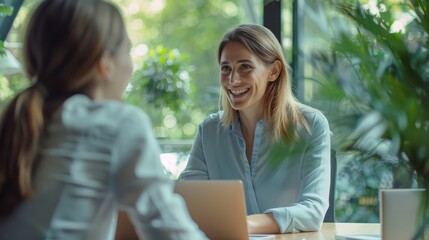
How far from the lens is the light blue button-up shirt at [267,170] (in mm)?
3111

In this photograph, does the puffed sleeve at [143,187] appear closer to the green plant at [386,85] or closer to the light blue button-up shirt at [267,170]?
the green plant at [386,85]

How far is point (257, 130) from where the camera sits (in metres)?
3.40

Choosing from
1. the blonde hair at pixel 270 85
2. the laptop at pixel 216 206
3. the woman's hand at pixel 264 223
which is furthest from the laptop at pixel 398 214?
the blonde hair at pixel 270 85

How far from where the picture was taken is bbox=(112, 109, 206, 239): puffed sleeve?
1526 millimetres

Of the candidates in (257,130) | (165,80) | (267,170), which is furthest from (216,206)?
(165,80)

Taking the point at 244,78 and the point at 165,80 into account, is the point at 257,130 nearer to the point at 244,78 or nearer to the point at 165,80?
the point at 244,78

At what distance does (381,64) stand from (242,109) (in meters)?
2.00

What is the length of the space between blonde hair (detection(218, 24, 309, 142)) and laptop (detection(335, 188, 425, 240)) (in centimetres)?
107

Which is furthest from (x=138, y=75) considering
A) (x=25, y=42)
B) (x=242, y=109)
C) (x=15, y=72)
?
(x=25, y=42)

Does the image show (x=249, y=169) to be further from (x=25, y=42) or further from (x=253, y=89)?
(x=25, y=42)

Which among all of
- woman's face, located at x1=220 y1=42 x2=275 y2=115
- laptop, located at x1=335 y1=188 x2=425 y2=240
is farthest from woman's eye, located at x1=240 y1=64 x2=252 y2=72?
laptop, located at x1=335 y1=188 x2=425 y2=240

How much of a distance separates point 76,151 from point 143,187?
0.44ft

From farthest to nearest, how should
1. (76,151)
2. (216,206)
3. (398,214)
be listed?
(216,206) < (398,214) < (76,151)

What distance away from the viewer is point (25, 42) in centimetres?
165
